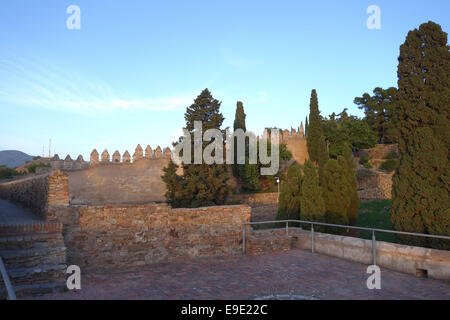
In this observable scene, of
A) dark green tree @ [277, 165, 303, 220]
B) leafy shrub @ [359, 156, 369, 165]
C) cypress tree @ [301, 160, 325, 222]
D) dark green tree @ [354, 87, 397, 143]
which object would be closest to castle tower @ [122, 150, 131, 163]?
dark green tree @ [277, 165, 303, 220]

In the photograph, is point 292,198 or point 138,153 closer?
point 292,198

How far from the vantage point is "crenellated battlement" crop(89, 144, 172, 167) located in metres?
23.8

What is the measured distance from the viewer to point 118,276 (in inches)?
250

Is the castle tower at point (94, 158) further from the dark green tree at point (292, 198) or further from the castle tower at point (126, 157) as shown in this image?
the dark green tree at point (292, 198)

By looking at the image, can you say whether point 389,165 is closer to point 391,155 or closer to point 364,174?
point 391,155

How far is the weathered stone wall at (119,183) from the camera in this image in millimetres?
→ 22969

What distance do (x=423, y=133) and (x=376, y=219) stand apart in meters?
8.99

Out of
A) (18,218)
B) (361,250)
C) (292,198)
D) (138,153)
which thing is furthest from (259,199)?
(18,218)

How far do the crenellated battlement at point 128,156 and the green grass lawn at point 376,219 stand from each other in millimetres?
15476

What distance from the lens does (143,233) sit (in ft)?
25.2

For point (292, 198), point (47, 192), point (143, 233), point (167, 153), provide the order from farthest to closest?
1. point (167, 153)
2. point (292, 198)
3. point (143, 233)
4. point (47, 192)

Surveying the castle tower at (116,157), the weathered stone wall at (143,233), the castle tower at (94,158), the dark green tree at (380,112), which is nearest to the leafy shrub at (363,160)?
the dark green tree at (380,112)
